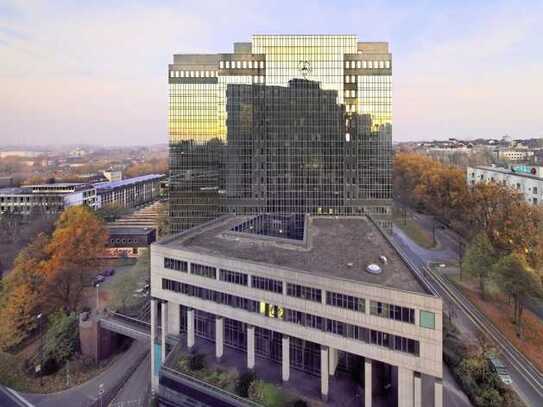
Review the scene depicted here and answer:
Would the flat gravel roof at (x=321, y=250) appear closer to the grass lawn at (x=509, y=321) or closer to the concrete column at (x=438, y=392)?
the concrete column at (x=438, y=392)

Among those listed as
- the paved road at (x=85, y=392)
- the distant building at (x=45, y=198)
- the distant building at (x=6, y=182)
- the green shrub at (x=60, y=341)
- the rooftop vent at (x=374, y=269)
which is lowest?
the paved road at (x=85, y=392)

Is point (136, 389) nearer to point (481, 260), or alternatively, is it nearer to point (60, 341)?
point (60, 341)

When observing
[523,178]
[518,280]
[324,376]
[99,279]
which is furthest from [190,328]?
[523,178]

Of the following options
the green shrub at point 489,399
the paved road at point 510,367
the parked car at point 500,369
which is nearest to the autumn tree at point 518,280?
the paved road at point 510,367

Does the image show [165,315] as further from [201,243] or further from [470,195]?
[470,195]

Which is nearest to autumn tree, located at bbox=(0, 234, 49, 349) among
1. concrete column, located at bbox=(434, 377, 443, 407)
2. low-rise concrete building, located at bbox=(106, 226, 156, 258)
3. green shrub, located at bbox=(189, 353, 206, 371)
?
low-rise concrete building, located at bbox=(106, 226, 156, 258)

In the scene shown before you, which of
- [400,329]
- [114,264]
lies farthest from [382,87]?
[114,264]
